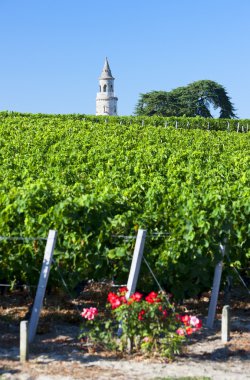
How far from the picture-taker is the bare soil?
7.00 metres

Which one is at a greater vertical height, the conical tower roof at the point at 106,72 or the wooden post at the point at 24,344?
the conical tower roof at the point at 106,72

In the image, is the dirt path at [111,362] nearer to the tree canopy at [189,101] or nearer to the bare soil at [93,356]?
the bare soil at [93,356]

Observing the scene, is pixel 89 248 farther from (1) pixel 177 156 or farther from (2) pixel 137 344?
(1) pixel 177 156

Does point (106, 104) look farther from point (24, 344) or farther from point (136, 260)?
point (24, 344)

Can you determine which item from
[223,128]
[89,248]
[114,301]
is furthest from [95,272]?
[223,128]

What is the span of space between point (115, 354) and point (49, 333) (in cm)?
141

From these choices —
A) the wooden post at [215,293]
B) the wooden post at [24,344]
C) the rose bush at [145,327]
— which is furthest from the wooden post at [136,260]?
the wooden post at [24,344]

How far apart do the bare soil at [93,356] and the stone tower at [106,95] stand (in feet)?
388

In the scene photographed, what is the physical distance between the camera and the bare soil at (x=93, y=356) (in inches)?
276

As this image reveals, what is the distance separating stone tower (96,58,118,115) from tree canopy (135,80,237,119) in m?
28.0

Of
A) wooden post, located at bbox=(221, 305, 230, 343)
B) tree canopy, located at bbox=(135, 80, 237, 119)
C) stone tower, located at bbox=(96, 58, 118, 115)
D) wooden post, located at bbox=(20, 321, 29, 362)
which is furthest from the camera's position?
stone tower, located at bbox=(96, 58, 118, 115)

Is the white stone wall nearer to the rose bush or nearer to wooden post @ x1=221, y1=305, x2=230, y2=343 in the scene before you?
wooden post @ x1=221, y1=305, x2=230, y2=343

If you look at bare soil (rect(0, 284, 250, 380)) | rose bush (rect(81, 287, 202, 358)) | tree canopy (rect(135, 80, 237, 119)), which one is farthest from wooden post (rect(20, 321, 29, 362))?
tree canopy (rect(135, 80, 237, 119))

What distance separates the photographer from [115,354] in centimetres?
764
